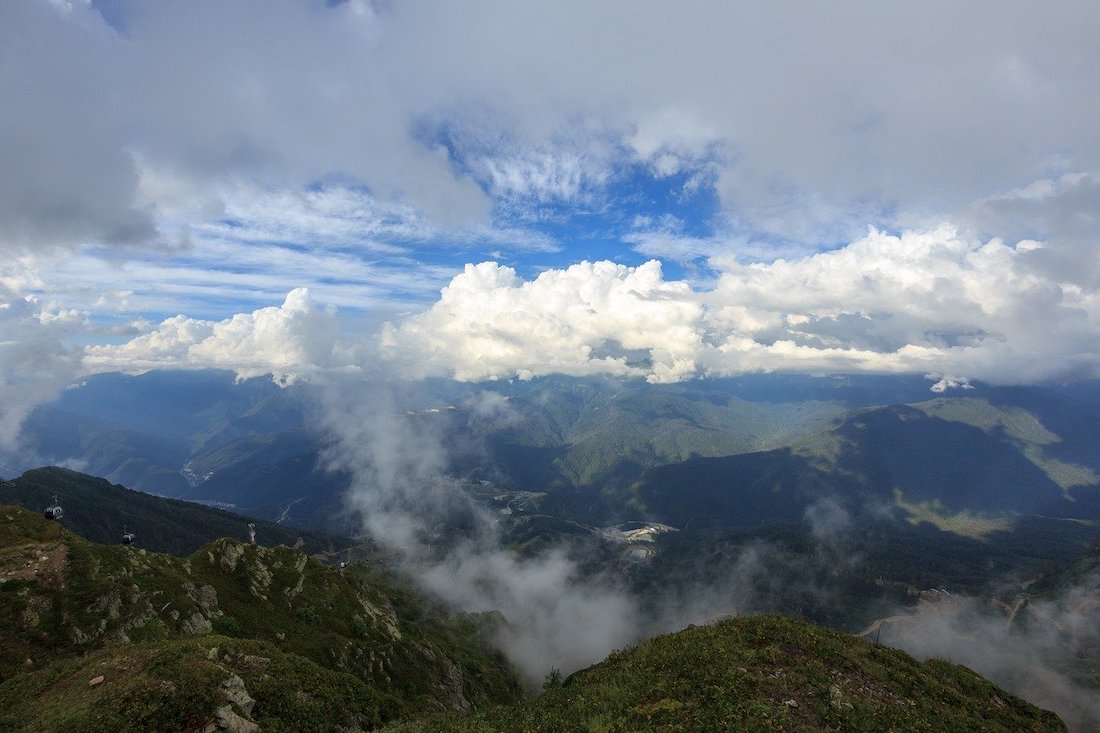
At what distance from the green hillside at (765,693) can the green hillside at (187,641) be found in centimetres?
1100

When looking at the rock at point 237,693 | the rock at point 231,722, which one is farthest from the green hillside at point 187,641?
the rock at point 231,722

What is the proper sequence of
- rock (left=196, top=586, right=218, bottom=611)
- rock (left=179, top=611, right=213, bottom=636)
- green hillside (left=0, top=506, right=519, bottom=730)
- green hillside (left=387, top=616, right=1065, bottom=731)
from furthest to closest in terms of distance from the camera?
rock (left=196, top=586, right=218, bottom=611) < rock (left=179, top=611, right=213, bottom=636) < green hillside (left=0, top=506, right=519, bottom=730) < green hillside (left=387, top=616, right=1065, bottom=731)

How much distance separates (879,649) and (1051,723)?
9713 mm

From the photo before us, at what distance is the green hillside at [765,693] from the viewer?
26.0 metres

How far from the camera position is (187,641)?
3353cm

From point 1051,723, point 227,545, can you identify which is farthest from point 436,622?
point 1051,723

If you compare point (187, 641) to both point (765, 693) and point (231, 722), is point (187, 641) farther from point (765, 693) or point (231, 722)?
point (765, 693)

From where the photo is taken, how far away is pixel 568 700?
3103cm

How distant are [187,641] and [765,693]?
126 feet

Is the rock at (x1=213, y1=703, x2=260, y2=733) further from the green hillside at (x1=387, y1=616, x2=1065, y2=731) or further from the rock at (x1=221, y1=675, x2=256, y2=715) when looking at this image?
the green hillside at (x1=387, y1=616, x2=1065, y2=731)

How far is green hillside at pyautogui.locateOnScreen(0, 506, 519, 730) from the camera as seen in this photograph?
89.0ft

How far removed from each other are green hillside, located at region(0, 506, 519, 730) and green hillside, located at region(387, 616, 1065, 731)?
11.0m

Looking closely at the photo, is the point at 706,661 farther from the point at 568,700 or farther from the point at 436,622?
the point at 436,622

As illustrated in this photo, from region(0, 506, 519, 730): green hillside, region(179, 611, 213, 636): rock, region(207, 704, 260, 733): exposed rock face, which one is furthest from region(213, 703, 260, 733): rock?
region(179, 611, 213, 636): rock
